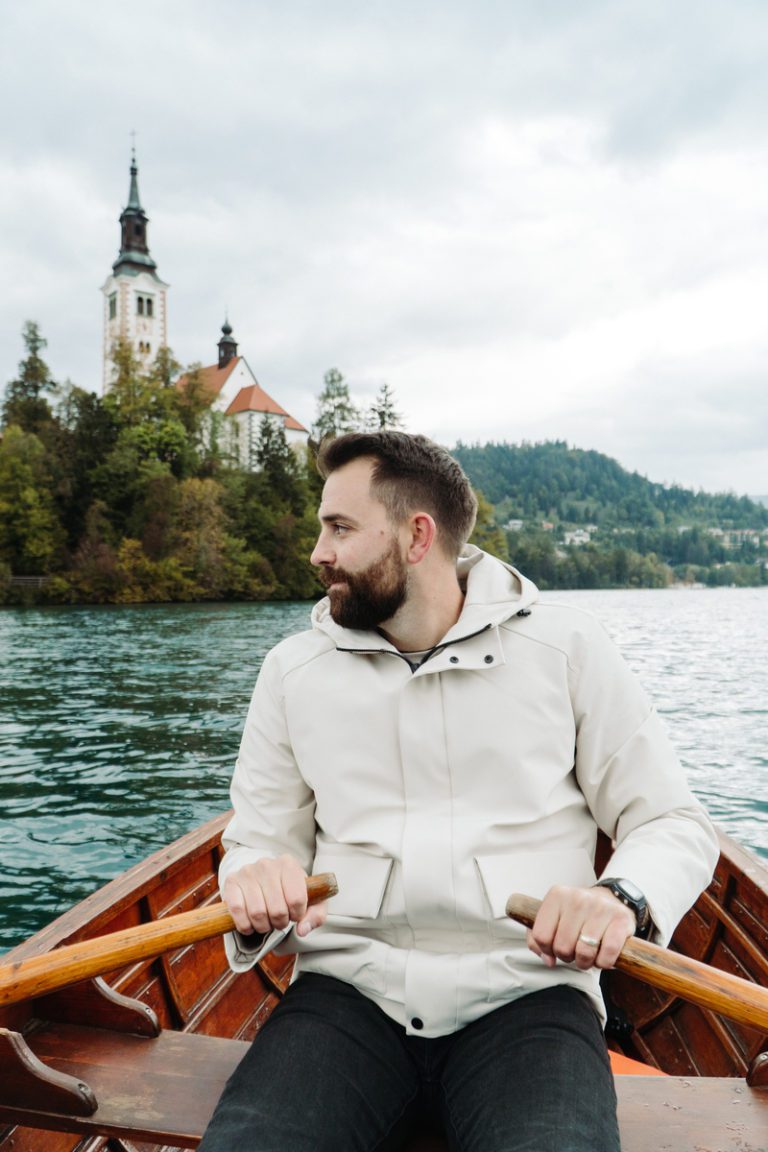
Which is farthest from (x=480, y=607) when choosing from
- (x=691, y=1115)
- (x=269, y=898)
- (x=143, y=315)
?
(x=143, y=315)

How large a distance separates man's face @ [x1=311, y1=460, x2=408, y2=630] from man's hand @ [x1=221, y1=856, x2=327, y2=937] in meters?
0.56

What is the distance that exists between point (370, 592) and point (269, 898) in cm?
70

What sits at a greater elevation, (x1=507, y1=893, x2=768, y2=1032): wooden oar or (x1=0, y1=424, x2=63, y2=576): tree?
(x1=0, y1=424, x2=63, y2=576): tree

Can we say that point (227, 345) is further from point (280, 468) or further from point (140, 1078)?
point (140, 1078)

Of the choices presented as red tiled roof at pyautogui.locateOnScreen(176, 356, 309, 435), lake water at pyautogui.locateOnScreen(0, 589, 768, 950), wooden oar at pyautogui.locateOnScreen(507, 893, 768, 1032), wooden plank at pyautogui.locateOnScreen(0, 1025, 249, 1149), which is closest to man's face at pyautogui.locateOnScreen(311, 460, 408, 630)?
wooden oar at pyautogui.locateOnScreen(507, 893, 768, 1032)

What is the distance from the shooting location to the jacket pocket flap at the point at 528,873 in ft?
5.76

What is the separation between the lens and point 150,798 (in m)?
8.20

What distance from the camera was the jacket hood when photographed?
6.34 feet

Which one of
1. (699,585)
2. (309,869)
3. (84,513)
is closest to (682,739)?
(309,869)

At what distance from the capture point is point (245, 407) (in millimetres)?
65812

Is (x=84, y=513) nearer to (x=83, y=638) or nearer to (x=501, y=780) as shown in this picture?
(x=83, y=638)

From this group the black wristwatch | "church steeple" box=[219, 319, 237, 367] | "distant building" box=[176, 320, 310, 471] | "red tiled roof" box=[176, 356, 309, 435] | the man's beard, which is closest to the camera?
the black wristwatch

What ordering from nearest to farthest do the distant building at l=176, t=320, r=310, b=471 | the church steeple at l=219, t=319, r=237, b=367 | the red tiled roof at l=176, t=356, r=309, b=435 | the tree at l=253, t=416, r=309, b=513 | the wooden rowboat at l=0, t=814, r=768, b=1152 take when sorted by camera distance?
1. the wooden rowboat at l=0, t=814, r=768, b=1152
2. the tree at l=253, t=416, r=309, b=513
3. the distant building at l=176, t=320, r=310, b=471
4. the red tiled roof at l=176, t=356, r=309, b=435
5. the church steeple at l=219, t=319, r=237, b=367

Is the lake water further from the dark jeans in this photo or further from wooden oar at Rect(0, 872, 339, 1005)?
the dark jeans
